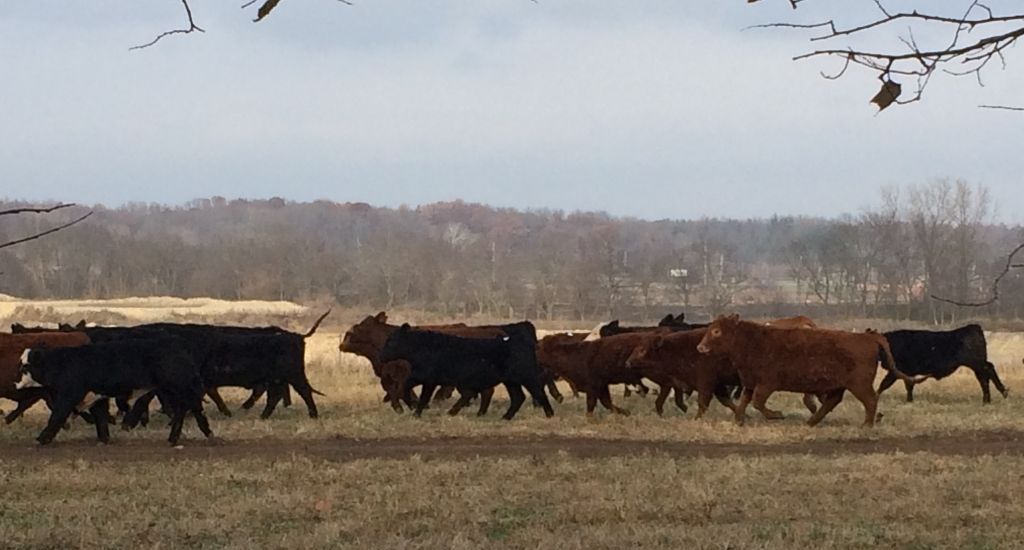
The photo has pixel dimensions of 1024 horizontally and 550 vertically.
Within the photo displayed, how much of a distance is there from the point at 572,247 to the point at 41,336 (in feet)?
238

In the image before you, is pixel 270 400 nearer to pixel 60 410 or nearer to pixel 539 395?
pixel 539 395

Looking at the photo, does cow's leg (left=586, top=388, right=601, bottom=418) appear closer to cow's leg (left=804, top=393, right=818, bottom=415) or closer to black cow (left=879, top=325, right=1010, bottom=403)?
cow's leg (left=804, top=393, right=818, bottom=415)

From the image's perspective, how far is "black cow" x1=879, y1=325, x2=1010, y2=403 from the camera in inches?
826

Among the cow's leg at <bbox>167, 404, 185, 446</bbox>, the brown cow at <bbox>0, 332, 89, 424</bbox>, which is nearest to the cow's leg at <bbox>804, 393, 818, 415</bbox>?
the cow's leg at <bbox>167, 404, 185, 446</bbox>

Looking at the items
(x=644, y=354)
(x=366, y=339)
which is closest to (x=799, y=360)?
(x=644, y=354)

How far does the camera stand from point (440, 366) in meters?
17.5

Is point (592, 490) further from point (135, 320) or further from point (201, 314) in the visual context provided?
point (201, 314)

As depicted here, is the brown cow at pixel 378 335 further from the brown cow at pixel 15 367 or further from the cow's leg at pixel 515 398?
the brown cow at pixel 15 367

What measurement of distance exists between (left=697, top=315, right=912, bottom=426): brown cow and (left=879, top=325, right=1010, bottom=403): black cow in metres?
5.21

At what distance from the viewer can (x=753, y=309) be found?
63.3 m

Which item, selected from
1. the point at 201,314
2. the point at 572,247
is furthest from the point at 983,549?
the point at 572,247

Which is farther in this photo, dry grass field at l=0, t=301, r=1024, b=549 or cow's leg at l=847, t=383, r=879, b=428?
cow's leg at l=847, t=383, r=879, b=428

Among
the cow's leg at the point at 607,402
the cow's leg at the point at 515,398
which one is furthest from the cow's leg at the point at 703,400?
the cow's leg at the point at 515,398

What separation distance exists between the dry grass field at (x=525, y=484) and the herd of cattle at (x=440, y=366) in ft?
1.55
